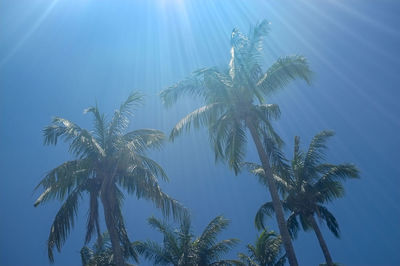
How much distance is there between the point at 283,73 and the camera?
58.9 ft

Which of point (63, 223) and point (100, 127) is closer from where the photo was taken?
point (63, 223)

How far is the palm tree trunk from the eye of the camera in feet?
48.9

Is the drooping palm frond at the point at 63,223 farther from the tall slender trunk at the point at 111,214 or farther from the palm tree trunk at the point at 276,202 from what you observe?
the palm tree trunk at the point at 276,202

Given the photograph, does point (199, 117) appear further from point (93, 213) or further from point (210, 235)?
point (210, 235)

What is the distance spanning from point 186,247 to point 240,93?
30.7 feet

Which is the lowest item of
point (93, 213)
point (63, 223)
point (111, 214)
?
point (63, 223)

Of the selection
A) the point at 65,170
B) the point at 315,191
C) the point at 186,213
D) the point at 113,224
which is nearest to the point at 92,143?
the point at 65,170

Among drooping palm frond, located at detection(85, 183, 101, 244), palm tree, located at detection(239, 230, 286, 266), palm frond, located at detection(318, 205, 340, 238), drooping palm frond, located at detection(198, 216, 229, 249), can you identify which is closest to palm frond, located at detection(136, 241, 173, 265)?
drooping palm frond, located at detection(198, 216, 229, 249)

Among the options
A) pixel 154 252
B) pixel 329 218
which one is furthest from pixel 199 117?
pixel 329 218

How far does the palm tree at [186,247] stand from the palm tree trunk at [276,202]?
692 centimetres

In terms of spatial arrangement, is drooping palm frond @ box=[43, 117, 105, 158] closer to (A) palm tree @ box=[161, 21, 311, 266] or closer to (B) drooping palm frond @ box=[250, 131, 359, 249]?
(A) palm tree @ box=[161, 21, 311, 266]

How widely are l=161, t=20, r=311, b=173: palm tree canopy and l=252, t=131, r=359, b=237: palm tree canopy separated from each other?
547 cm

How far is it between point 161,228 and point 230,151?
7.53m

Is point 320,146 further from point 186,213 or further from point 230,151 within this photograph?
point 186,213
